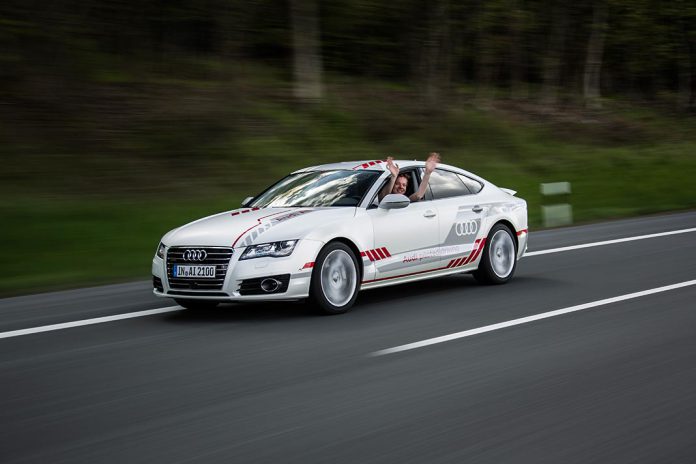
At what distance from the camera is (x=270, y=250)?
850 centimetres

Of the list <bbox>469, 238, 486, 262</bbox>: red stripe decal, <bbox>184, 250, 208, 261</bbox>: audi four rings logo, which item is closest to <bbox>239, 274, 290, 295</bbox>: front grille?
<bbox>184, 250, 208, 261</bbox>: audi four rings logo

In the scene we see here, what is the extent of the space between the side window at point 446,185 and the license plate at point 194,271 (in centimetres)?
290

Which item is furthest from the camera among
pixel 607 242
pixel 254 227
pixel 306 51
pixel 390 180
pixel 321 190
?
pixel 306 51

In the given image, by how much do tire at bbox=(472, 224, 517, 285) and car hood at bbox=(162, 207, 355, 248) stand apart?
2.22 m

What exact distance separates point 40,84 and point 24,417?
1763cm

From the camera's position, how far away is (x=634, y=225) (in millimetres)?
18641

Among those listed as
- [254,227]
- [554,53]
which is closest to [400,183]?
[254,227]

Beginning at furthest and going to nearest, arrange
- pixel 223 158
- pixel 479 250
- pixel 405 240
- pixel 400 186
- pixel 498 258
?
pixel 223 158 → pixel 498 258 → pixel 479 250 → pixel 400 186 → pixel 405 240

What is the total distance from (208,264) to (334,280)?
3.91 ft

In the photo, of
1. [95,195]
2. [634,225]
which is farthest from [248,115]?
[634,225]

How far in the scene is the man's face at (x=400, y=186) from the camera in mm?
9977

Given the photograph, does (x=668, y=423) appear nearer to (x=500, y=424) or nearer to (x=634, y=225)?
(x=500, y=424)

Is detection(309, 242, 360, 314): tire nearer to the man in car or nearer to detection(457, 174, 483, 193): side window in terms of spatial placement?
the man in car

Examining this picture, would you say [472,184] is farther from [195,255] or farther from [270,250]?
[195,255]
